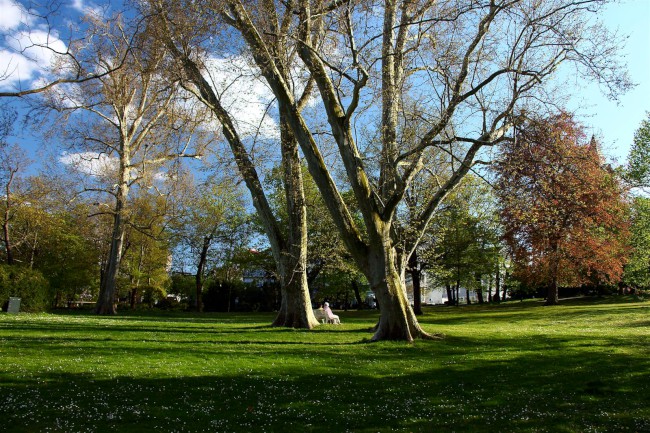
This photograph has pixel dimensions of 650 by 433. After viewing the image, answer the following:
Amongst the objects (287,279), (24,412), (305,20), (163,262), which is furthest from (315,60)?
(163,262)

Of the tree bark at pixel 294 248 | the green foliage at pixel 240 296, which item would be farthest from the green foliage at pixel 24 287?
the green foliage at pixel 240 296

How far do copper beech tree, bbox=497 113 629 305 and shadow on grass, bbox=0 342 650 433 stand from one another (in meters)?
4.47

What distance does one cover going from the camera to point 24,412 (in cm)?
622

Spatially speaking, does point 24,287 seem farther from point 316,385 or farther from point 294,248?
point 316,385

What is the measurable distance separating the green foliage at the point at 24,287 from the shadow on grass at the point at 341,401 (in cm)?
2048

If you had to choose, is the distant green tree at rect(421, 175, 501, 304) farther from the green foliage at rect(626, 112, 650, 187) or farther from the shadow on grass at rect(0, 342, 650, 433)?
the shadow on grass at rect(0, 342, 650, 433)

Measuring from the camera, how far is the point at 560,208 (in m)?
13.2

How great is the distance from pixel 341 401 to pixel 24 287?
2470 cm

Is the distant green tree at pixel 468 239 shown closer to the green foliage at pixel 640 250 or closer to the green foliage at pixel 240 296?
the green foliage at pixel 640 250

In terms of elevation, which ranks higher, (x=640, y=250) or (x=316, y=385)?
(x=640, y=250)

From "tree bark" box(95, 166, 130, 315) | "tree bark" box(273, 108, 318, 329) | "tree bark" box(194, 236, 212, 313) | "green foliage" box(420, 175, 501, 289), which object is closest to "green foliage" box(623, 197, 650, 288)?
"green foliage" box(420, 175, 501, 289)

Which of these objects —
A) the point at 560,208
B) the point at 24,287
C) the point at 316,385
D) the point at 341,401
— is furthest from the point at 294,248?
the point at 24,287

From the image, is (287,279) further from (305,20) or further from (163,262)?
(163,262)

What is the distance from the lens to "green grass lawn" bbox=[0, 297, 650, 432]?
6.38 metres
